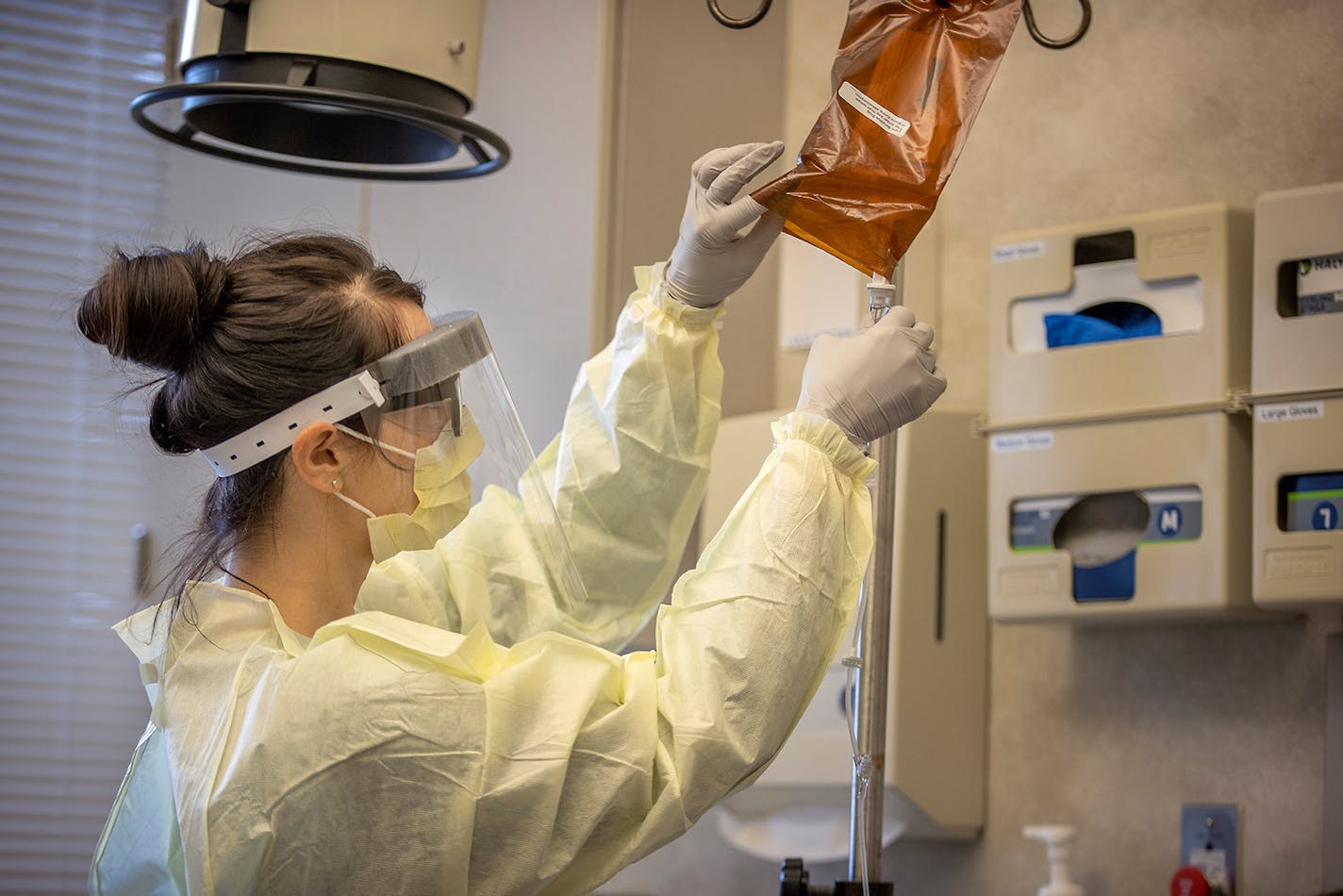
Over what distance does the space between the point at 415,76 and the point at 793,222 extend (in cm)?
47

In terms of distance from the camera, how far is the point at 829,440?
1134 mm

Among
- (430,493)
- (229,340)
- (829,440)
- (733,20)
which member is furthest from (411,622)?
(733,20)

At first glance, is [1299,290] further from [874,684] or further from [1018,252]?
[874,684]

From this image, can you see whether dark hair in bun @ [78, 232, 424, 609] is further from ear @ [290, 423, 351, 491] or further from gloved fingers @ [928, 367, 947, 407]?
gloved fingers @ [928, 367, 947, 407]

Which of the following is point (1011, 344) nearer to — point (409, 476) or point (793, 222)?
point (793, 222)

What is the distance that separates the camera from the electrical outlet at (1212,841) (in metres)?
1.74

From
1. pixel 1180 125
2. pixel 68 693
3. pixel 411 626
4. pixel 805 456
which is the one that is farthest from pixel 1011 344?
pixel 68 693

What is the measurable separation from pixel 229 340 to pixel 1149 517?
1097 millimetres

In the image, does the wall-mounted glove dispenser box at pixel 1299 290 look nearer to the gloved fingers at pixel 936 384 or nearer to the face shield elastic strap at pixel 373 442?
the gloved fingers at pixel 936 384

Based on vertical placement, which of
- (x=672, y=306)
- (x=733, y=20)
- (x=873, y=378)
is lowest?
(x=873, y=378)

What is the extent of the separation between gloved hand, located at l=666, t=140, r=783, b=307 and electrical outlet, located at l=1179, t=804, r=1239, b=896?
0.96 meters

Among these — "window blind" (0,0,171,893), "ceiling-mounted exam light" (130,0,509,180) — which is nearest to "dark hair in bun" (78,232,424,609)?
"ceiling-mounted exam light" (130,0,509,180)

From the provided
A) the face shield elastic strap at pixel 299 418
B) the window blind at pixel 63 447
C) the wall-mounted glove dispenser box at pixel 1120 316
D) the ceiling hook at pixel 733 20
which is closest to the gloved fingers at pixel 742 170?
the ceiling hook at pixel 733 20

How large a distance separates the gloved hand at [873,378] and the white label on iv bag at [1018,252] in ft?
2.34
